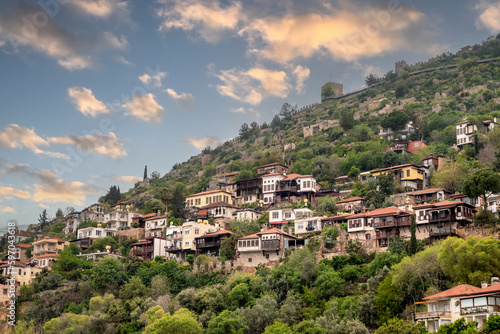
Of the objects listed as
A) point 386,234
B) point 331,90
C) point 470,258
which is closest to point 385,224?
point 386,234

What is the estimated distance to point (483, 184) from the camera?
5909 centimetres

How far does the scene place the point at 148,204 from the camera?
102000mm

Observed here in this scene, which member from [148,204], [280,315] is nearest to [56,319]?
[280,315]

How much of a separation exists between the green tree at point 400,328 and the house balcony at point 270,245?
24.5 metres

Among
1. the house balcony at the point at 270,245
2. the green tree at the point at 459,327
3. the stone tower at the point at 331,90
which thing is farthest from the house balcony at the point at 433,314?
the stone tower at the point at 331,90

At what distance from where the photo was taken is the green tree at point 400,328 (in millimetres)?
43625

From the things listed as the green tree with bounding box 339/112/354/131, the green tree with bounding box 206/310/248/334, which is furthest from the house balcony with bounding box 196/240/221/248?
the green tree with bounding box 339/112/354/131

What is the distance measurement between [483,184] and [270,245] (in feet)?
83.1

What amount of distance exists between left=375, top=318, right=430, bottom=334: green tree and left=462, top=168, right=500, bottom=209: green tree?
20.2 m

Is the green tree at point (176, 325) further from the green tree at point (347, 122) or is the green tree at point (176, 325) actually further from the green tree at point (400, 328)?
the green tree at point (347, 122)

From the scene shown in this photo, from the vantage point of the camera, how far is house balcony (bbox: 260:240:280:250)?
6947 cm

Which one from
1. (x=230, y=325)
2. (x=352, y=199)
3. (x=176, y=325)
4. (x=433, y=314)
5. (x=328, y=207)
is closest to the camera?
(x=433, y=314)

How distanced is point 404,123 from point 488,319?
70023 mm

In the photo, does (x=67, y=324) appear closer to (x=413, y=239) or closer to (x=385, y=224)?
(x=385, y=224)
